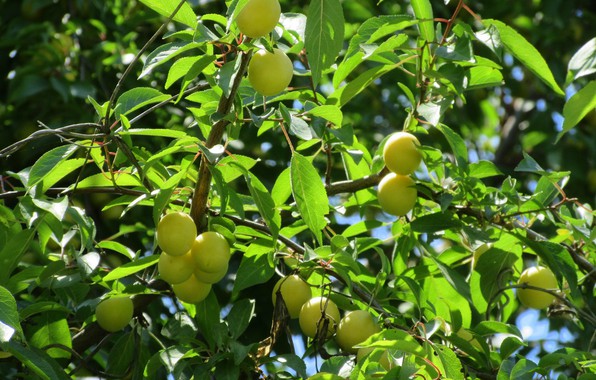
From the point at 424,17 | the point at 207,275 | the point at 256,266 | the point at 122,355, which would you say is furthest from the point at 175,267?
the point at 424,17

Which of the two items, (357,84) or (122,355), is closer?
(357,84)

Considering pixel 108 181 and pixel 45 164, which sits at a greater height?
pixel 45 164

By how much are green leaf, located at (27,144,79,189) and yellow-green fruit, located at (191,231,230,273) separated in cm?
25

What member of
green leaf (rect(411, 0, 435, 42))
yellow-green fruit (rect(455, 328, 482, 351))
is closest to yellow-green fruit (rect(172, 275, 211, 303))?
yellow-green fruit (rect(455, 328, 482, 351))

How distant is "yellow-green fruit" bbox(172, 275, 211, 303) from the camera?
1.46 metres

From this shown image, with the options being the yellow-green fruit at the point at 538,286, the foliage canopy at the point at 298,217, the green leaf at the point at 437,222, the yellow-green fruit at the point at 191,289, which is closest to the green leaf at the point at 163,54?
the foliage canopy at the point at 298,217

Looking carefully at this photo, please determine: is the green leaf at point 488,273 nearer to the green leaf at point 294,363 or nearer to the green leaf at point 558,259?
the green leaf at point 558,259

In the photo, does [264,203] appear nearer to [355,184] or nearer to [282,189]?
[282,189]

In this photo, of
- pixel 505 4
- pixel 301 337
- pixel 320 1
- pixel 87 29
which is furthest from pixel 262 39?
pixel 505 4

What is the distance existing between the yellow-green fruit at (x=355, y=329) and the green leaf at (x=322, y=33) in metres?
0.51

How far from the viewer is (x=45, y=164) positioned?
51.9 inches

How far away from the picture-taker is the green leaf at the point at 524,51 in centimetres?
134

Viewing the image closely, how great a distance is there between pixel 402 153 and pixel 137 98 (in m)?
0.49

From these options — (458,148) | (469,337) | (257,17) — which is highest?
(257,17)
